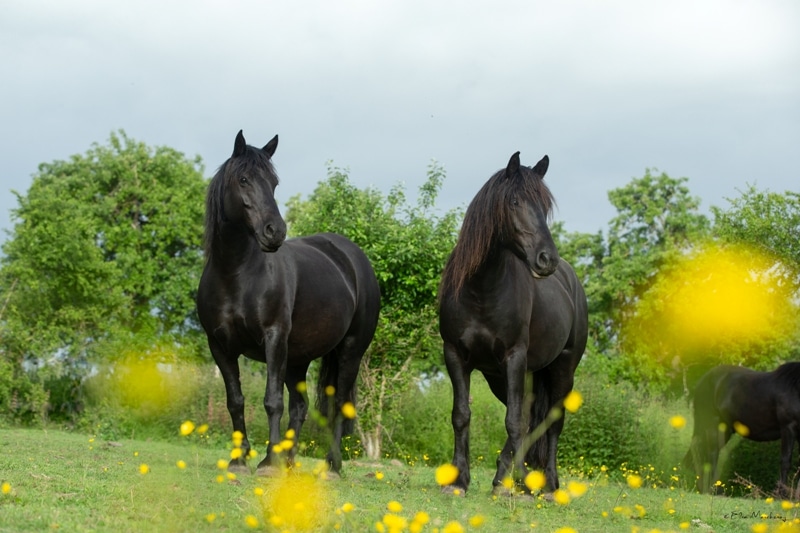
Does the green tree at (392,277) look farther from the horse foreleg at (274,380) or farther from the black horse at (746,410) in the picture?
the horse foreleg at (274,380)

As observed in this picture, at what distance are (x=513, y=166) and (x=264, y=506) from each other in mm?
3826

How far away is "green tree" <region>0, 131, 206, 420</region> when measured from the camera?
25469mm

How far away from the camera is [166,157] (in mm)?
38188

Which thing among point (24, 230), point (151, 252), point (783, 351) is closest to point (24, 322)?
point (24, 230)

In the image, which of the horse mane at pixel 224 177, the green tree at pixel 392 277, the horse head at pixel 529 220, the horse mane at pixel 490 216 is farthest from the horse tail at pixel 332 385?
the green tree at pixel 392 277

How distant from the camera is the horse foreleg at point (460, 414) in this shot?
7.15m

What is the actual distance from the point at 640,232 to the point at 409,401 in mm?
28458

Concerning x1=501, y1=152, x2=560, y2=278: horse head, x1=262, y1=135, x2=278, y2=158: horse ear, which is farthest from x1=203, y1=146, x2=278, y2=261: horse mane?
x1=501, y1=152, x2=560, y2=278: horse head

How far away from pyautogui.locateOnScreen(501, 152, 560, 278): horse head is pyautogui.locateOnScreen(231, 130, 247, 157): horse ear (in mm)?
2271

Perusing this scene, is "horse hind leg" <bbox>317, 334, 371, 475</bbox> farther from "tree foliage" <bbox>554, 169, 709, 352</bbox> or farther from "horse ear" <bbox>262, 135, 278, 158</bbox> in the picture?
"tree foliage" <bbox>554, 169, 709, 352</bbox>

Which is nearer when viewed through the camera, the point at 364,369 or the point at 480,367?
the point at 480,367

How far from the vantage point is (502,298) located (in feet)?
23.7

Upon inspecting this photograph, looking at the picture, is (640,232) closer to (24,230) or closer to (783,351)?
(783,351)

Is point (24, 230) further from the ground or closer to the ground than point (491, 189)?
further from the ground
